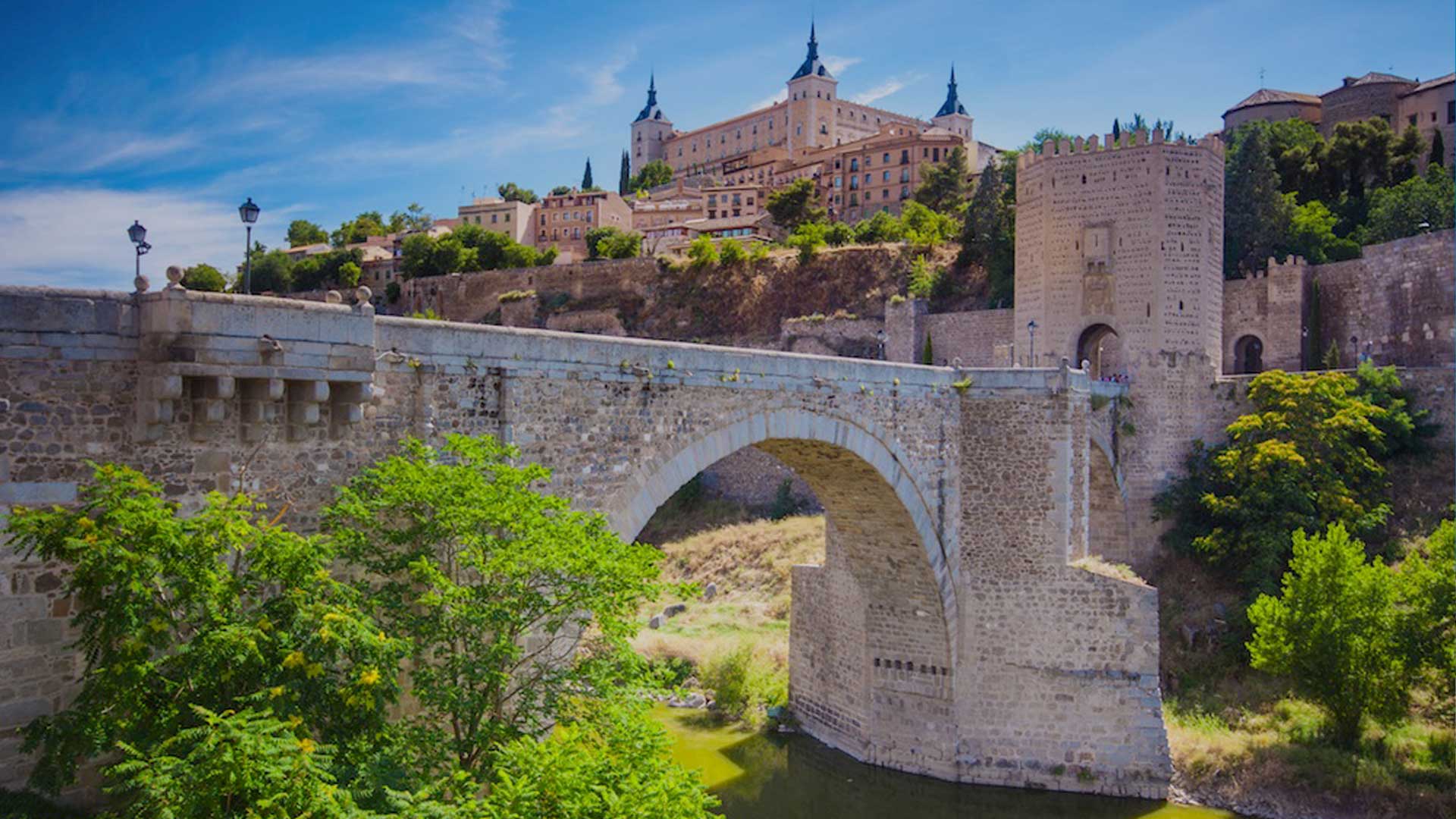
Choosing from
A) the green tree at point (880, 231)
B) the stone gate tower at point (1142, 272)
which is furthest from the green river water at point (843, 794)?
the green tree at point (880, 231)

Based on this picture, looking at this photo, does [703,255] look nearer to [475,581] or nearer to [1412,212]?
[1412,212]

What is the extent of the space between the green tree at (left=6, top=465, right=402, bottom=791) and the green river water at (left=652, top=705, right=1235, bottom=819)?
910 centimetres

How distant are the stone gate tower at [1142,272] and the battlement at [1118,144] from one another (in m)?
0.04

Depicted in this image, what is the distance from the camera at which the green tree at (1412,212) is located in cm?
3338

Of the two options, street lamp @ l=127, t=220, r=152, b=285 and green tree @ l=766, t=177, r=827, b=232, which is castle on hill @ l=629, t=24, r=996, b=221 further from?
street lamp @ l=127, t=220, r=152, b=285

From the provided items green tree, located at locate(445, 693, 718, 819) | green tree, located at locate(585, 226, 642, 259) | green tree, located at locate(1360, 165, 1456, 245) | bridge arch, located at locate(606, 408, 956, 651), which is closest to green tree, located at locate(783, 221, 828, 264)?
green tree, located at locate(585, 226, 642, 259)

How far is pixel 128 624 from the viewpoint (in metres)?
6.70

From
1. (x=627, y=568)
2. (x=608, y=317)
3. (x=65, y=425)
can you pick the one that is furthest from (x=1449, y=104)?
(x=65, y=425)

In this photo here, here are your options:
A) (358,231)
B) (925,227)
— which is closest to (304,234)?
(358,231)

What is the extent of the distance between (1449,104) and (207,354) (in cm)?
5106

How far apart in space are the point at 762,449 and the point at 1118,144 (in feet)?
55.7

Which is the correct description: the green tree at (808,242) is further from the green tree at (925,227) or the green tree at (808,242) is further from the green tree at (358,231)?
the green tree at (358,231)

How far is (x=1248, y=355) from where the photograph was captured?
34.0 metres

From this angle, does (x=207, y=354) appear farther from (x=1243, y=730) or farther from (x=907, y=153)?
(x=907, y=153)
